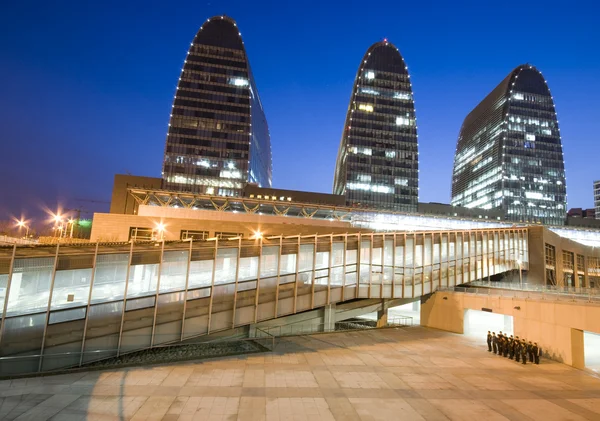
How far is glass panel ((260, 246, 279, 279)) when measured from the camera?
23.5m

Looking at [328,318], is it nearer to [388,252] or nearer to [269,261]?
[388,252]

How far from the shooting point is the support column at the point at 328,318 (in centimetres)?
2911

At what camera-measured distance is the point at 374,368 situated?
1777cm

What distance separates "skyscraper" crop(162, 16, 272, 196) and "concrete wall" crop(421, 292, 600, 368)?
82.2 m

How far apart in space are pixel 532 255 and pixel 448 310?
2549cm

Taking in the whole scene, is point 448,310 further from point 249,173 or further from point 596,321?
point 249,173

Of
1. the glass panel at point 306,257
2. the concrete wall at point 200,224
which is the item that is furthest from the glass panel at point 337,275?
the concrete wall at point 200,224

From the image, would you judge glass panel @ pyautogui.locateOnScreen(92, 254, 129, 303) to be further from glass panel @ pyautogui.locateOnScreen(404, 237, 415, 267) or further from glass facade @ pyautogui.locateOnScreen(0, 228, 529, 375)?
glass panel @ pyautogui.locateOnScreen(404, 237, 415, 267)

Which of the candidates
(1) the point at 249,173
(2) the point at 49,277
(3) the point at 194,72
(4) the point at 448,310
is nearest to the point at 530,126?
(1) the point at 249,173

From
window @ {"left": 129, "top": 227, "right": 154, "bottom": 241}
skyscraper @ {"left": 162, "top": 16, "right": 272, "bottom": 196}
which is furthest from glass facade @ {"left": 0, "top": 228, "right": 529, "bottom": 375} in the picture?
skyscraper @ {"left": 162, "top": 16, "right": 272, "bottom": 196}

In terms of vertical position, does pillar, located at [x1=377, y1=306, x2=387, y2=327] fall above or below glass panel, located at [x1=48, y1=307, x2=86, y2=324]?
below

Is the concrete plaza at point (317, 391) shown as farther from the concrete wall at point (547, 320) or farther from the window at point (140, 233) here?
the window at point (140, 233)

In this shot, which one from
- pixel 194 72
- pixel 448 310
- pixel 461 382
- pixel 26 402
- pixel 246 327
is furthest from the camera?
pixel 194 72

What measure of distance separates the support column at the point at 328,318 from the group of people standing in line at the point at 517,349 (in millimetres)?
12204
